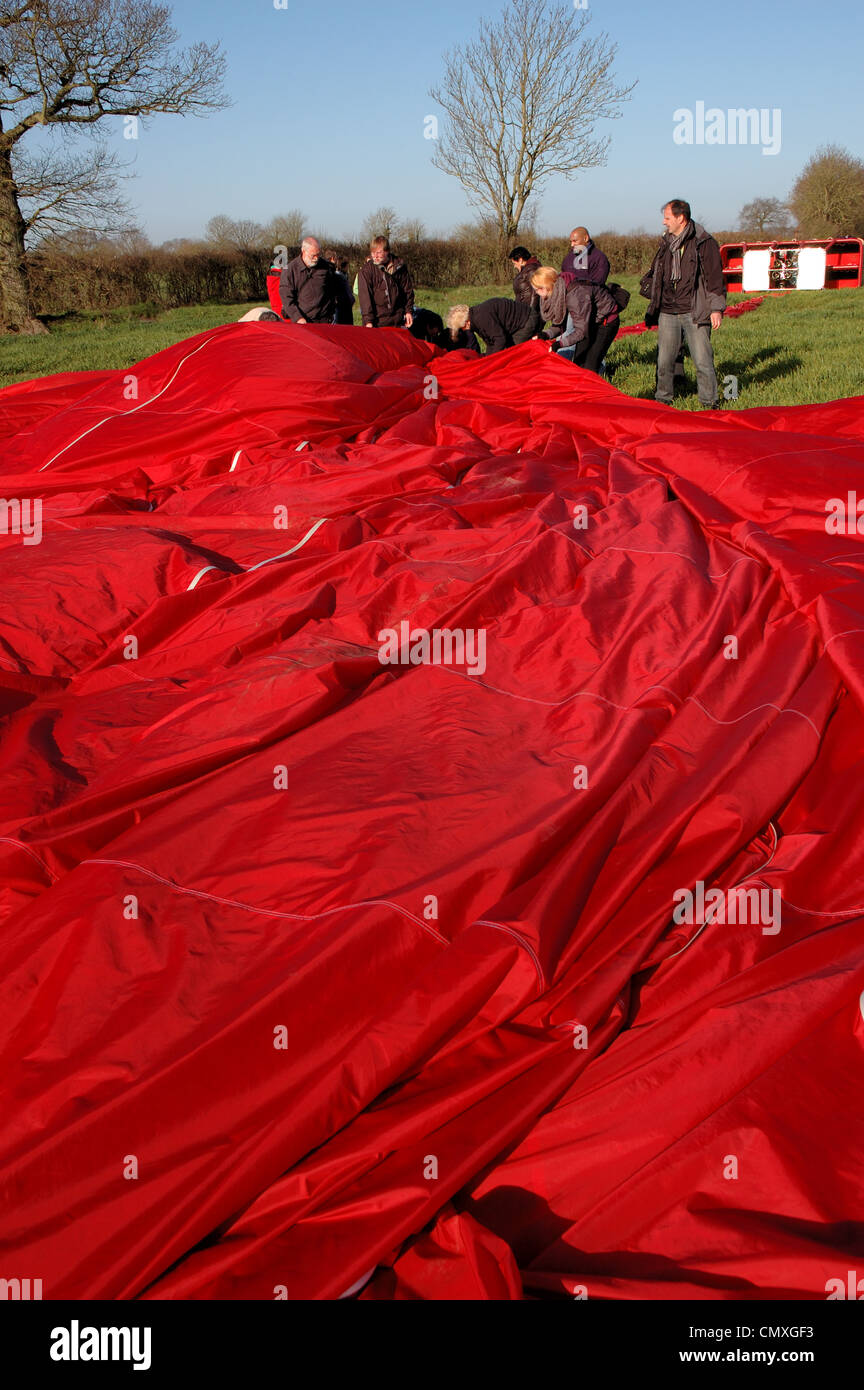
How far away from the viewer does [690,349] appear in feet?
23.9

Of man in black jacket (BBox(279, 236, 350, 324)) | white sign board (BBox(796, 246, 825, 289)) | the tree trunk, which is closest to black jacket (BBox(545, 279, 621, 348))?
man in black jacket (BBox(279, 236, 350, 324))

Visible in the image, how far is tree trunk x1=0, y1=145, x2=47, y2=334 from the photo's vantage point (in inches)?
744

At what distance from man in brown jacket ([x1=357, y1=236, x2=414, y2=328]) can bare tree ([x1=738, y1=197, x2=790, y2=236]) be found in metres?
32.5

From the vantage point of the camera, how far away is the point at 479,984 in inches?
79.0

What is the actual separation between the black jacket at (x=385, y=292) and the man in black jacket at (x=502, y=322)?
1.98 ft

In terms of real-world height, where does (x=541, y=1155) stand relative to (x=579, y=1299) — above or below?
above

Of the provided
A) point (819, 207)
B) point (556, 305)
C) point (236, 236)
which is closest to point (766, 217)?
point (819, 207)

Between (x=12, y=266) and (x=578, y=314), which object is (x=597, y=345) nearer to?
(x=578, y=314)

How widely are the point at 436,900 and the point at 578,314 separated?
708 centimetres

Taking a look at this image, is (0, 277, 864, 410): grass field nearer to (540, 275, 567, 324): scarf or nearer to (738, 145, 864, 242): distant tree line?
(540, 275, 567, 324): scarf

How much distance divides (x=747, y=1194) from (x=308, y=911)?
1.05 meters
